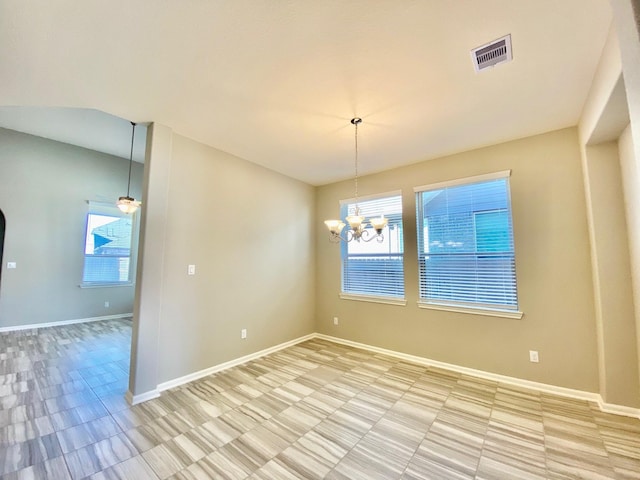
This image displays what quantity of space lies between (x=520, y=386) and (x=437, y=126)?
9.93ft

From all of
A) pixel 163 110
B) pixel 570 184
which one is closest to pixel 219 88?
pixel 163 110

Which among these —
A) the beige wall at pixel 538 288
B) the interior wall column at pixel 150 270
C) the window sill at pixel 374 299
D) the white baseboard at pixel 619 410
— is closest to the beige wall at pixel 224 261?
the interior wall column at pixel 150 270

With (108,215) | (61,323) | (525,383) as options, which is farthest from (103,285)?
(525,383)

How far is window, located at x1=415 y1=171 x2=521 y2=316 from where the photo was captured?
318 cm

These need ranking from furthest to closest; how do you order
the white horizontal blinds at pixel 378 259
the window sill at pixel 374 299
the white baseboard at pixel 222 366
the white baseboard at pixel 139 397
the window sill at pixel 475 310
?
1. the white horizontal blinds at pixel 378 259
2. the window sill at pixel 374 299
3. the window sill at pixel 475 310
4. the white baseboard at pixel 222 366
5. the white baseboard at pixel 139 397

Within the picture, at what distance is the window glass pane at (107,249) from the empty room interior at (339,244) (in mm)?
796

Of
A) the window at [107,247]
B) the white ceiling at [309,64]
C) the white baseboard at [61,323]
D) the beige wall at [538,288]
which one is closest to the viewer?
the white ceiling at [309,64]

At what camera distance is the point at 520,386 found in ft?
9.68

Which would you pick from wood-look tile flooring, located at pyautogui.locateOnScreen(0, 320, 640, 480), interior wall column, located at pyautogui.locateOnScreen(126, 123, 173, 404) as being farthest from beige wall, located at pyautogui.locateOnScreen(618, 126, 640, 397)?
interior wall column, located at pyautogui.locateOnScreen(126, 123, 173, 404)

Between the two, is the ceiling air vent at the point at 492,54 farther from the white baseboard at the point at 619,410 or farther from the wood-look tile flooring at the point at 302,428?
the white baseboard at the point at 619,410

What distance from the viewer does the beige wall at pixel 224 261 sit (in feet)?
9.74

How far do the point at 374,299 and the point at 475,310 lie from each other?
1.39 meters

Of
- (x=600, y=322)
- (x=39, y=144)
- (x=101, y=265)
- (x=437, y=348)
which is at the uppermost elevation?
(x=39, y=144)

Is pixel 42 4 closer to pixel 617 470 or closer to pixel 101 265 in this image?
pixel 617 470
